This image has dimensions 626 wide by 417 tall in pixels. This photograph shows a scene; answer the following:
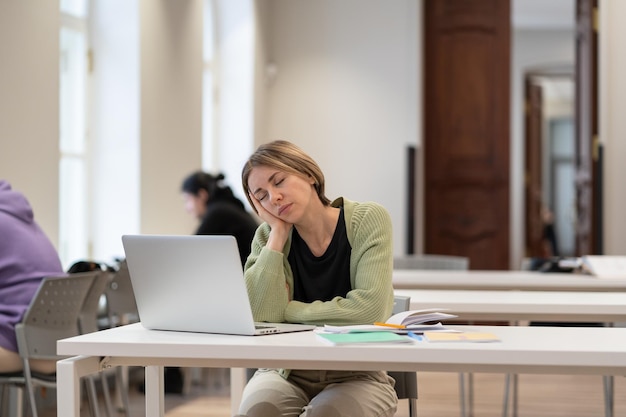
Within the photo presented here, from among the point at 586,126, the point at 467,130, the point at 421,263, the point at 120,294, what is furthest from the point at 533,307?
the point at 467,130

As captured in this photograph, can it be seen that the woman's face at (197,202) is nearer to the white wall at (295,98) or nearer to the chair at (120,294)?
the white wall at (295,98)

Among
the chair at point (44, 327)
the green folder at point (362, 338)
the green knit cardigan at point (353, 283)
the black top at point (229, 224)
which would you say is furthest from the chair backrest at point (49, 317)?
the black top at point (229, 224)

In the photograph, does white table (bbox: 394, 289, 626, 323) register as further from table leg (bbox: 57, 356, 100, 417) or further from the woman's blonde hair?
table leg (bbox: 57, 356, 100, 417)

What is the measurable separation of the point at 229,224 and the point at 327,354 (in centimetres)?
392

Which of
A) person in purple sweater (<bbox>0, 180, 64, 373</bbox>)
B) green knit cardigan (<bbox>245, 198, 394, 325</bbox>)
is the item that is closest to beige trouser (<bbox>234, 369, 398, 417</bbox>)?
green knit cardigan (<bbox>245, 198, 394, 325</bbox>)

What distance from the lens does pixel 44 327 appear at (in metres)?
3.62

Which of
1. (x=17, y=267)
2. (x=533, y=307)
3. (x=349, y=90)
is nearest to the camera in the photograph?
(x=533, y=307)

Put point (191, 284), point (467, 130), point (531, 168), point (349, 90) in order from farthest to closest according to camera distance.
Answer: point (531, 168) → point (349, 90) → point (467, 130) → point (191, 284)

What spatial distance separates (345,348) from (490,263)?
7148 millimetres

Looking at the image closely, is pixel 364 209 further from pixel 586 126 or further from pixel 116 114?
pixel 586 126

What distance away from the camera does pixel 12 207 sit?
3.94 metres

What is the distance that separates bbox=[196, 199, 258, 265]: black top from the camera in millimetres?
5859

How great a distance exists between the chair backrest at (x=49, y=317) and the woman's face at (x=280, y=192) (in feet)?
4.35

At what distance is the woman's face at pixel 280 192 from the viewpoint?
255cm
